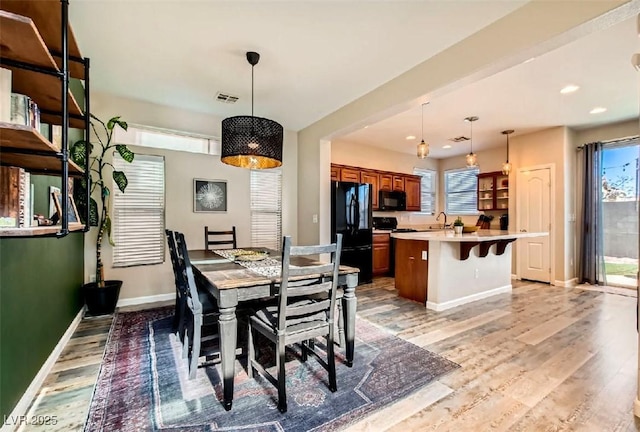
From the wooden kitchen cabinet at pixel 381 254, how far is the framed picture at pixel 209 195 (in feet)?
9.22

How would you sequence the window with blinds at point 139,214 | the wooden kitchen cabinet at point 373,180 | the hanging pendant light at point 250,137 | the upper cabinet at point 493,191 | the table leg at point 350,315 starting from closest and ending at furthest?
the table leg at point 350,315
the hanging pendant light at point 250,137
the window with blinds at point 139,214
the wooden kitchen cabinet at point 373,180
the upper cabinet at point 493,191

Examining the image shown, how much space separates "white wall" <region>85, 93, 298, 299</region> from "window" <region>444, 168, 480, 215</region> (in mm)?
5386

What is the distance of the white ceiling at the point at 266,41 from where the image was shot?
220 centimetres

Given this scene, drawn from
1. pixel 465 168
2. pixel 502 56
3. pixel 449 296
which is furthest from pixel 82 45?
pixel 465 168

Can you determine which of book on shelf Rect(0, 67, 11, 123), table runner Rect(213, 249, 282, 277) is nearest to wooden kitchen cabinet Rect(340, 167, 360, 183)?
table runner Rect(213, 249, 282, 277)

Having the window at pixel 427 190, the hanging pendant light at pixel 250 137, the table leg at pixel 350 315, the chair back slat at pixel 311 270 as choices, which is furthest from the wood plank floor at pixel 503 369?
the window at pixel 427 190

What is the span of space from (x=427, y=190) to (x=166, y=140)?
6.11 meters

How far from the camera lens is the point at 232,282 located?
1.88 m

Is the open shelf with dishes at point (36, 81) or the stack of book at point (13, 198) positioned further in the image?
the stack of book at point (13, 198)

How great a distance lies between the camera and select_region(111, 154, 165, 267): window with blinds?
385 centimetres

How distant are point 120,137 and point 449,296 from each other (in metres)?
4.76

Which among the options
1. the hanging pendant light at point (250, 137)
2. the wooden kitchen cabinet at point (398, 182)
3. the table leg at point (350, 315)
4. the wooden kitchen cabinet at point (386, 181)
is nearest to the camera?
the table leg at point (350, 315)

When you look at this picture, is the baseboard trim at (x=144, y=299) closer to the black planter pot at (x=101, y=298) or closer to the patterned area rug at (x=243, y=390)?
the black planter pot at (x=101, y=298)

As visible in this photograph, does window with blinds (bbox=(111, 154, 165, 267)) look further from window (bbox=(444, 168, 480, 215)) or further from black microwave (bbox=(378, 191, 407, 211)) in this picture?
window (bbox=(444, 168, 480, 215))
